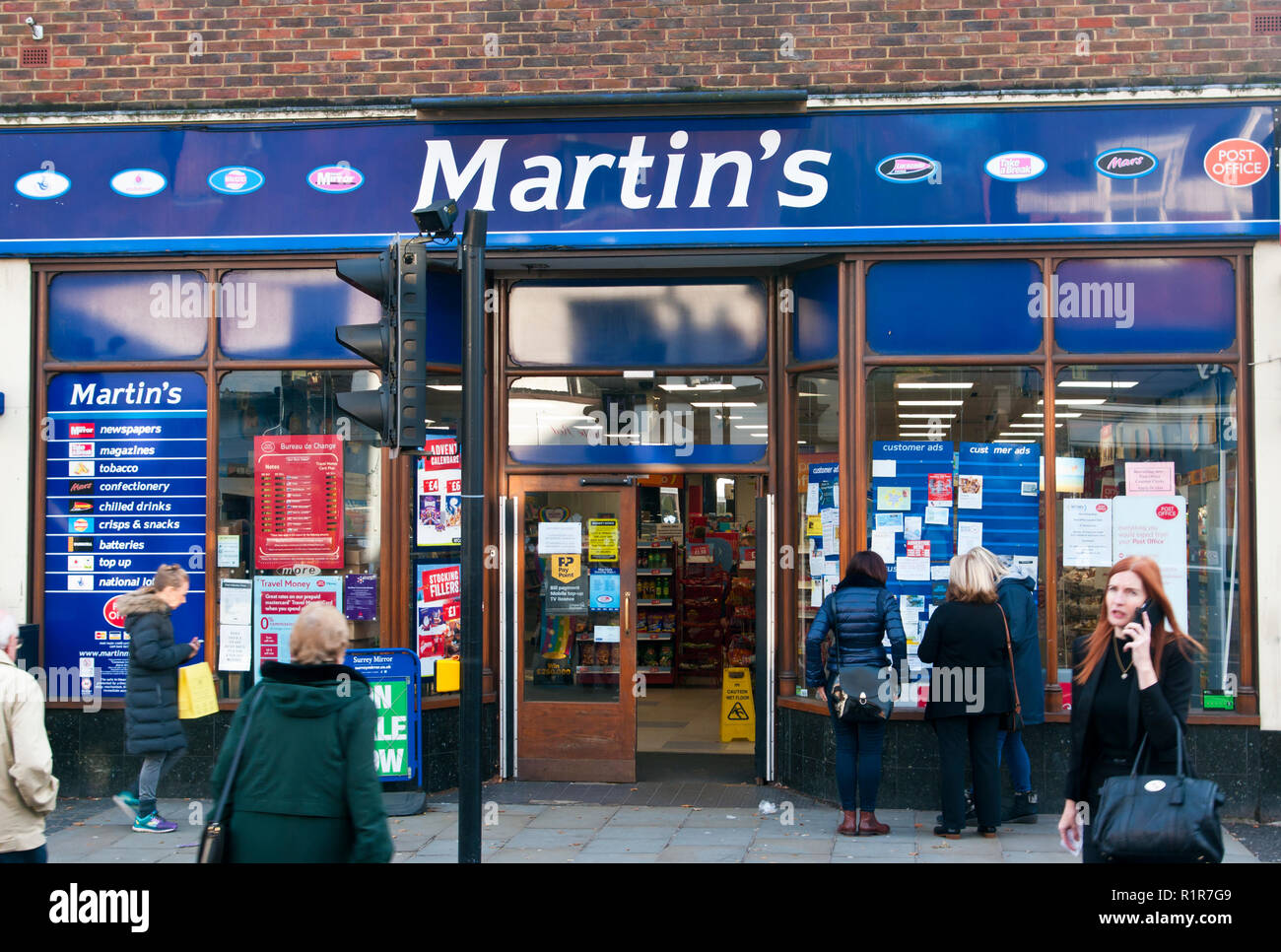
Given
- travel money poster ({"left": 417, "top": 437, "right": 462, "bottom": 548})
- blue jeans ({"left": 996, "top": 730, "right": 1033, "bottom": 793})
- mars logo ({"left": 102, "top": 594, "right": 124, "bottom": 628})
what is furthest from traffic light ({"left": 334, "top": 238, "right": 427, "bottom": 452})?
blue jeans ({"left": 996, "top": 730, "right": 1033, "bottom": 793})

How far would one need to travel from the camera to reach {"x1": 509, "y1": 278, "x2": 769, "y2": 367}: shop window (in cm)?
925

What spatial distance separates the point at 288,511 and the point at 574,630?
241 centimetres

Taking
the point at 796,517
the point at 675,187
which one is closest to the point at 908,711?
the point at 796,517

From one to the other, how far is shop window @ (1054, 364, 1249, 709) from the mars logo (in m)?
7.05

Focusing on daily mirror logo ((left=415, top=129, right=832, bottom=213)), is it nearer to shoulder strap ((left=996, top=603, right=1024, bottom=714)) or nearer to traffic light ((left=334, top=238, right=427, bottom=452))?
traffic light ((left=334, top=238, right=427, bottom=452))

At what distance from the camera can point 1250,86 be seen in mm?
8273

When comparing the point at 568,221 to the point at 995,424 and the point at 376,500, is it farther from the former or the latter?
the point at 995,424

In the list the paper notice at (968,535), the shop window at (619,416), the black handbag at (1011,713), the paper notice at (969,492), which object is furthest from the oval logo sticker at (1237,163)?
the shop window at (619,416)

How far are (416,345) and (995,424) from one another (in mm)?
4669

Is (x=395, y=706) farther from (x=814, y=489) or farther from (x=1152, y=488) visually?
(x=1152, y=488)

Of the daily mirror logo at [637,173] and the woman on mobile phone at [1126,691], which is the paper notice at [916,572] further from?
the woman on mobile phone at [1126,691]

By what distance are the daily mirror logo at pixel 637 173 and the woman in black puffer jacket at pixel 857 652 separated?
112 inches

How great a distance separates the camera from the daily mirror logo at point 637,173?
8602mm

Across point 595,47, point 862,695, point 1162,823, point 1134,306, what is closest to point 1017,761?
point 862,695
